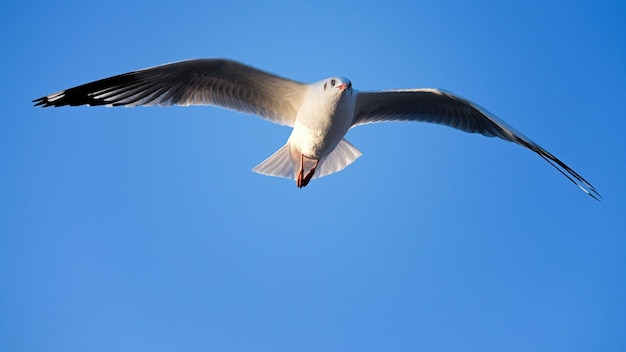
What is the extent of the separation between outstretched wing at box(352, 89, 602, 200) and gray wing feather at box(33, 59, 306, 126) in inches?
29.6

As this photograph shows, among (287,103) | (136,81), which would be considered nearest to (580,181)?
(287,103)

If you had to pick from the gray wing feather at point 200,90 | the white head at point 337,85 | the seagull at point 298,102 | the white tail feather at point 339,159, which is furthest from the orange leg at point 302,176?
the white head at point 337,85

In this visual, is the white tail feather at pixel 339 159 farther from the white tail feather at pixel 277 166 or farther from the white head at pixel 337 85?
the white head at pixel 337 85

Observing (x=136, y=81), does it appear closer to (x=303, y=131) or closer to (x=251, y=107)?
(x=251, y=107)

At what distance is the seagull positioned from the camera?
623 centimetres

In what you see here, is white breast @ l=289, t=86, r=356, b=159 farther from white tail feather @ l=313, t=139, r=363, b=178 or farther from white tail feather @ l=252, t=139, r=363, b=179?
white tail feather @ l=313, t=139, r=363, b=178

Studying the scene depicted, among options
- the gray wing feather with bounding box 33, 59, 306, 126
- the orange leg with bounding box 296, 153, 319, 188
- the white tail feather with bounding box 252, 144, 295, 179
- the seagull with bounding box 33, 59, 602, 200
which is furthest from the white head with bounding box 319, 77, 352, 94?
the white tail feather with bounding box 252, 144, 295, 179

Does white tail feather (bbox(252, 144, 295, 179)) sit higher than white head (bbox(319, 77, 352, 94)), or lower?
lower

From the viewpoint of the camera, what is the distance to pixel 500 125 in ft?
20.4

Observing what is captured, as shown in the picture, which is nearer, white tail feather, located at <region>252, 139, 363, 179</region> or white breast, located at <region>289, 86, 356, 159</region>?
white breast, located at <region>289, 86, 356, 159</region>

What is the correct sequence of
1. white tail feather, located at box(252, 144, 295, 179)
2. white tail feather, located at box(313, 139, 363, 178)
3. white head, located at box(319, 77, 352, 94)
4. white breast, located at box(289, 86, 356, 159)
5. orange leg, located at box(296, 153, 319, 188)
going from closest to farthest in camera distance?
white head, located at box(319, 77, 352, 94)
white breast, located at box(289, 86, 356, 159)
orange leg, located at box(296, 153, 319, 188)
white tail feather, located at box(252, 144, 295, 179)
white tail feather, located at box(313, 139, 363, 178)

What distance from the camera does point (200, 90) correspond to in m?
6.66

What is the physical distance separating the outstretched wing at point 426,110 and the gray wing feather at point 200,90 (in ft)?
2.46

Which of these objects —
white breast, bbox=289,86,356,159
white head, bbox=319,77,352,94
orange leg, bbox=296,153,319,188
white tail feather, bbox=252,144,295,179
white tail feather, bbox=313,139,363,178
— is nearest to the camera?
white head, bbox=319,77,352,94
